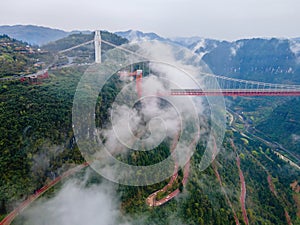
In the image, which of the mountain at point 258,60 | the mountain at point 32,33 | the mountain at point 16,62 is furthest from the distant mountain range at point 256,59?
the mountain at point 16,62

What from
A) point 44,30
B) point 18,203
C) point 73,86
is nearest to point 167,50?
point 73,86

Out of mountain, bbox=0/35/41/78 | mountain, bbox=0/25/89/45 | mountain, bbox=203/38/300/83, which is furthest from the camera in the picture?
mountain, bbox=203/38/300/83

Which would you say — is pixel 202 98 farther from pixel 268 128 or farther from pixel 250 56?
pixel 250 56

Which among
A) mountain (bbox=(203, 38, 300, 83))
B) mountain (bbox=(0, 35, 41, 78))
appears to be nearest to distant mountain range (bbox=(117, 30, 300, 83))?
mountain (bbox=(203, 38, 300, 83))

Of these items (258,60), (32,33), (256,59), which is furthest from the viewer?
(256,59)

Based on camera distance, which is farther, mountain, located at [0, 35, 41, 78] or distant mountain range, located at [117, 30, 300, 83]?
distant mountain range, located at [117, 30, 300, 83]

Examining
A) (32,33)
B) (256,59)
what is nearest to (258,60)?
(256,59)

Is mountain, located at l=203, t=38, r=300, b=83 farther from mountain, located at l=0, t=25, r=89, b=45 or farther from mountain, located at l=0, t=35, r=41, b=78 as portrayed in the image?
mountain, located at l=0, t=35, r=41, b=78

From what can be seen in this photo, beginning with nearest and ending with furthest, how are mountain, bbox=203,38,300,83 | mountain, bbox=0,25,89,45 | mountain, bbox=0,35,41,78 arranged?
mountain, bbox=0,35,41,78 < mountain, bbox=0,25,89,45 < mountain, bbox=203,38,300,83

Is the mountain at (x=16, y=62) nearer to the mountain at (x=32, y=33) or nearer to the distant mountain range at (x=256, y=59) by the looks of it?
the mountain at (x=32, y=33)

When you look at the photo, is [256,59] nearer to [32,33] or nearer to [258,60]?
[258,60]
